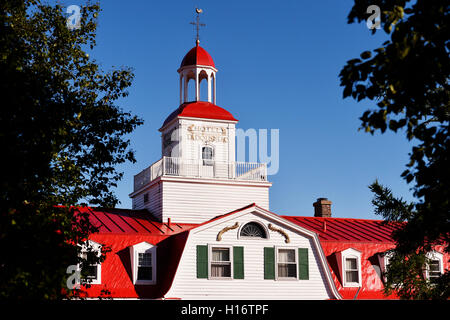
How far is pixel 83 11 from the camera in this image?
67.6 feet

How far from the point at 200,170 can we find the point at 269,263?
6869mm

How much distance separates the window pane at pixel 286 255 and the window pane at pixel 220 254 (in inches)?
100

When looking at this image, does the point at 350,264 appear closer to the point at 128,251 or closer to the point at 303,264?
the point at 303,264

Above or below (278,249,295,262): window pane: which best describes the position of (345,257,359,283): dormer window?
below

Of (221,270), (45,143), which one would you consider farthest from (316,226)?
(45,143)

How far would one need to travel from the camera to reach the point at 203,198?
33.3m

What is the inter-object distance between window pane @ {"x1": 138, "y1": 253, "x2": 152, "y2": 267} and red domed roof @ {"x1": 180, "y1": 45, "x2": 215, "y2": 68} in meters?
12.0

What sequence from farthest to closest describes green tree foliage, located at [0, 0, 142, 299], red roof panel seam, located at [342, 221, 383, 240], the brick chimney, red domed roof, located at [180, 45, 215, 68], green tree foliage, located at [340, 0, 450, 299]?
the brick chimney → red domed roof, located at [180, 45, 215, 68] → red roof panel seam, located at [342, 221, 383, 240] → green tree foliage, located at [0, 0, 142, 299] → green tree foliage, located at [340, 0, 450, 299]

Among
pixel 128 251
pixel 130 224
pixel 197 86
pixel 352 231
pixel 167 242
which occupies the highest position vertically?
pixel 197 86

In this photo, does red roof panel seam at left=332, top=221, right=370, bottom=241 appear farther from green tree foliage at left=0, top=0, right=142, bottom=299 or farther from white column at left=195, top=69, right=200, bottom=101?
green tree foliage at left=0, top=0, right=142, bottom=299

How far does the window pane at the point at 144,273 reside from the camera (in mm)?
28891

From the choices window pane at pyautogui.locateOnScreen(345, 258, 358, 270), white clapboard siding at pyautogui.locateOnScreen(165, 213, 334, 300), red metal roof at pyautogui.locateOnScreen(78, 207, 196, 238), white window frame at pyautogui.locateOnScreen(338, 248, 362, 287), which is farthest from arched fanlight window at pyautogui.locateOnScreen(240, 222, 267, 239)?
window pane at pyautogui.locateOnScreen(345, 258, 358, 270)

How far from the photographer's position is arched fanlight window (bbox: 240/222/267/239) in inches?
1165
